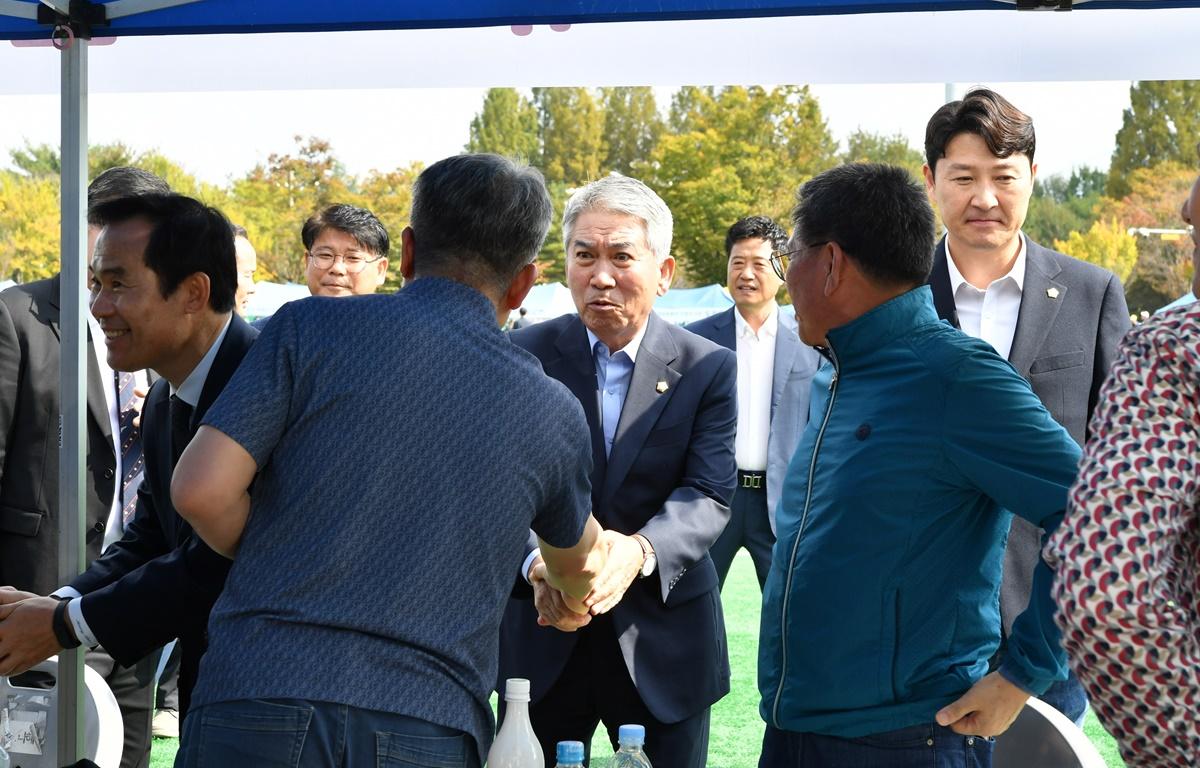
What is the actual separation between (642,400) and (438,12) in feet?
3.59

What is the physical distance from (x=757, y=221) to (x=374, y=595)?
17.9 ft

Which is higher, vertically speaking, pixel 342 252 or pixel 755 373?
pixel 342 252

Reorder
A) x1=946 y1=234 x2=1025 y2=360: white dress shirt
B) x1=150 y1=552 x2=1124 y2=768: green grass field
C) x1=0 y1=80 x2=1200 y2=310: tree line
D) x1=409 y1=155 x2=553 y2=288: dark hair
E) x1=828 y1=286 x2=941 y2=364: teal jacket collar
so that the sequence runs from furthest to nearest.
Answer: x1=0 y1=80 x2=1200 y2=310: tree line
x1=150 y1=552 x2=1124 y2=768: green grass field
x1=946 y1=234 x2=1025 y2=360: white dress shirt
x1=828 y1=286 x2=941 y2=364: teal jacket collar
x1=409 y1=155 x2=553 y2=288: dark hair

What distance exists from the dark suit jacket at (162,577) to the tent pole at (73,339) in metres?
0.14

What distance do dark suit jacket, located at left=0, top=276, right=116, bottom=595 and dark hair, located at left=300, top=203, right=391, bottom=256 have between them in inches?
60.4

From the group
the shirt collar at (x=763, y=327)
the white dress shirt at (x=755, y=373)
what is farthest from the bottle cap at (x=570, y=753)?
the shirt collar at (x=763, y=327)

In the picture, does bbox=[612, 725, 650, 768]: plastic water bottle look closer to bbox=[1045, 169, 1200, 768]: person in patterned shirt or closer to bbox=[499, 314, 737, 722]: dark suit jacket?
bbox=[499, 314, 737, 722]: dark suit jacket

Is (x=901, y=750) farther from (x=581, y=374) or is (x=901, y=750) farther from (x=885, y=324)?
(x=581, y=374)

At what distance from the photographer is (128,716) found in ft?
13.5

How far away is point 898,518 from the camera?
2.15 meters

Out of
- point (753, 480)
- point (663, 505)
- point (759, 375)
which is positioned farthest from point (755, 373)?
point (663, 505)

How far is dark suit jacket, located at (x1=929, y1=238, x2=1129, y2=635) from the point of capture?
10.1ft

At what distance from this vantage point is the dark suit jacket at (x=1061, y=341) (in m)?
3.06

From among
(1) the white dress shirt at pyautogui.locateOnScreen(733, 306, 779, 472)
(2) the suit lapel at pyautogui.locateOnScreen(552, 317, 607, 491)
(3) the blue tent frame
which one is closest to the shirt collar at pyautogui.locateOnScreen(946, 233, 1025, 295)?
(3) the blue tent frame
